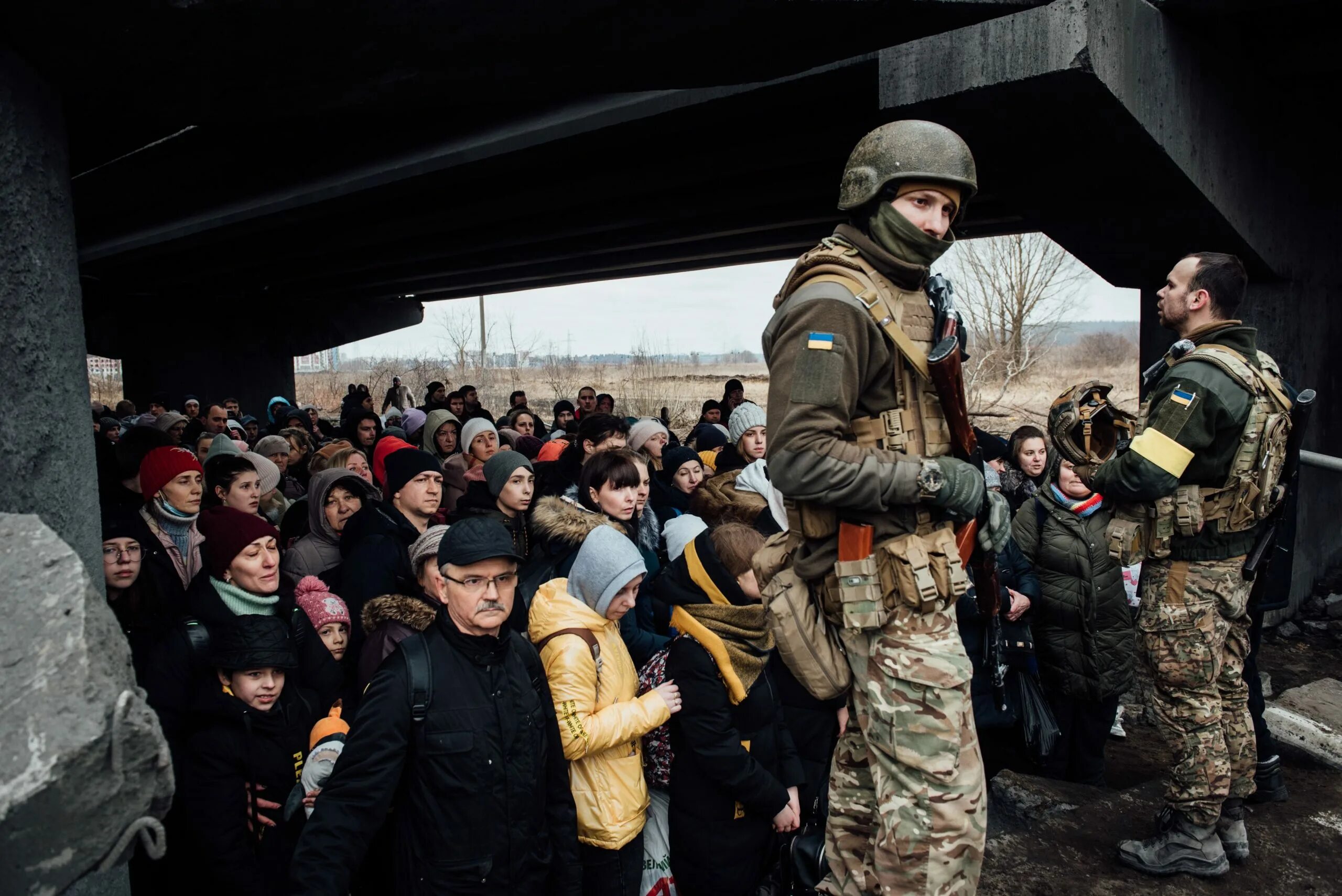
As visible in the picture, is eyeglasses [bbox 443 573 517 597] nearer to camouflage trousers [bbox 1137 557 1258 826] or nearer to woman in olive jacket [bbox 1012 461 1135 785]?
camouflage trousers [bbox 1137 557 1258 826]

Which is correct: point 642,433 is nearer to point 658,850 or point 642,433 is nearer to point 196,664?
point 658,850

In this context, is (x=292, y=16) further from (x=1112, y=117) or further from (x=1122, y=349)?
(x=1122, y=349)

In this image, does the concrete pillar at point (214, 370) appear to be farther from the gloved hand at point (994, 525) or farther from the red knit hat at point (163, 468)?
the gloved hand at point (994, 525)

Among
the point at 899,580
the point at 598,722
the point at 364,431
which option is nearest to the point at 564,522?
the point at 598,722

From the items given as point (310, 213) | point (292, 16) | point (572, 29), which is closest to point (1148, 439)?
point (572, 29)

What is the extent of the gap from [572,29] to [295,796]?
262 centimetres

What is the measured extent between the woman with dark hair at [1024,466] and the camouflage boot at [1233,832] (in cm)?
219

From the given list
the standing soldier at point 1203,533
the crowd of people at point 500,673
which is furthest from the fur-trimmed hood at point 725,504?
the standing soldier at point 1203,533

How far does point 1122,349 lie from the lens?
73812 millimetres

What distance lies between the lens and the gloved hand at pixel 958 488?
2.43 metres

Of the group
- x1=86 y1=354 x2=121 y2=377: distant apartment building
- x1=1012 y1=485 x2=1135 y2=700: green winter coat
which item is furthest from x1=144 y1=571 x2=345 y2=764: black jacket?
x1=86 y1=354 x2=121 y2=377: distant apartment building

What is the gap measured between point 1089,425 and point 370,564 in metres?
3.03

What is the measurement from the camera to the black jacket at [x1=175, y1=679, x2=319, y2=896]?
107 inches

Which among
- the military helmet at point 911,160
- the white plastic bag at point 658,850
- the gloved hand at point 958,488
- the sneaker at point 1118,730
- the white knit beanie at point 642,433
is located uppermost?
the military helmet at point 911,160
